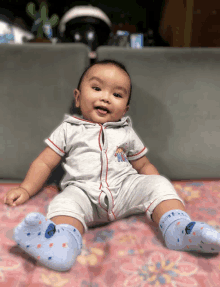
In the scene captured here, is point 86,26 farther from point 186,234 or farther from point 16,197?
point 186,234

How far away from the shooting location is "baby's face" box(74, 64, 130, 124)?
79cm

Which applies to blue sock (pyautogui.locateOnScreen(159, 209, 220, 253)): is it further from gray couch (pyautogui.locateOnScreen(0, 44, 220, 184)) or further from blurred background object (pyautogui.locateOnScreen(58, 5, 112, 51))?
blurred background object (pyautogui.locateOnScreen(58, 5, 112, 51))

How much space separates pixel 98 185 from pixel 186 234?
0.31m

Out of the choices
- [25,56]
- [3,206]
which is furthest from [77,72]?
[3,206]

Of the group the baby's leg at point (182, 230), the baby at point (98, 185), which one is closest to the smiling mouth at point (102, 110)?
the baby at point (98, 185)

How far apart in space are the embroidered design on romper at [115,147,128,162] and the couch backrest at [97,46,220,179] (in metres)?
0.16

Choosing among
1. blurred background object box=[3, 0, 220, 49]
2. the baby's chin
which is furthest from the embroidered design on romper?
blurred background object box=[3, 0, 220, 49]

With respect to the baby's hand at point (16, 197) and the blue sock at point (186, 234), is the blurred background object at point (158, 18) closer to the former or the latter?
the baby's hand at point (16, 197)

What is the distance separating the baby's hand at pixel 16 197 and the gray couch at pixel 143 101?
0.22m

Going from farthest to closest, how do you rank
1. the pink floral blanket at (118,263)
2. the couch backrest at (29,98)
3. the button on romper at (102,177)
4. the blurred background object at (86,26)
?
the blurred background object at (86,26)
the couch backrest at (29,98)
the button on romper at (102,177)
the pink floral blanket at (118,263)

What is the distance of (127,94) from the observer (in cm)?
85

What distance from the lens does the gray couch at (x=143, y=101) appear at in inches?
35.5

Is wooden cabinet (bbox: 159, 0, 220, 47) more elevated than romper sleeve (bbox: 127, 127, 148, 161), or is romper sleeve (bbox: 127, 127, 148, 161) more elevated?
wooden cabinet (bbox: 159, 0, 220, 47)

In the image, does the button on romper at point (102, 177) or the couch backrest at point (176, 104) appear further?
the couch backrest at point (176, 104)
